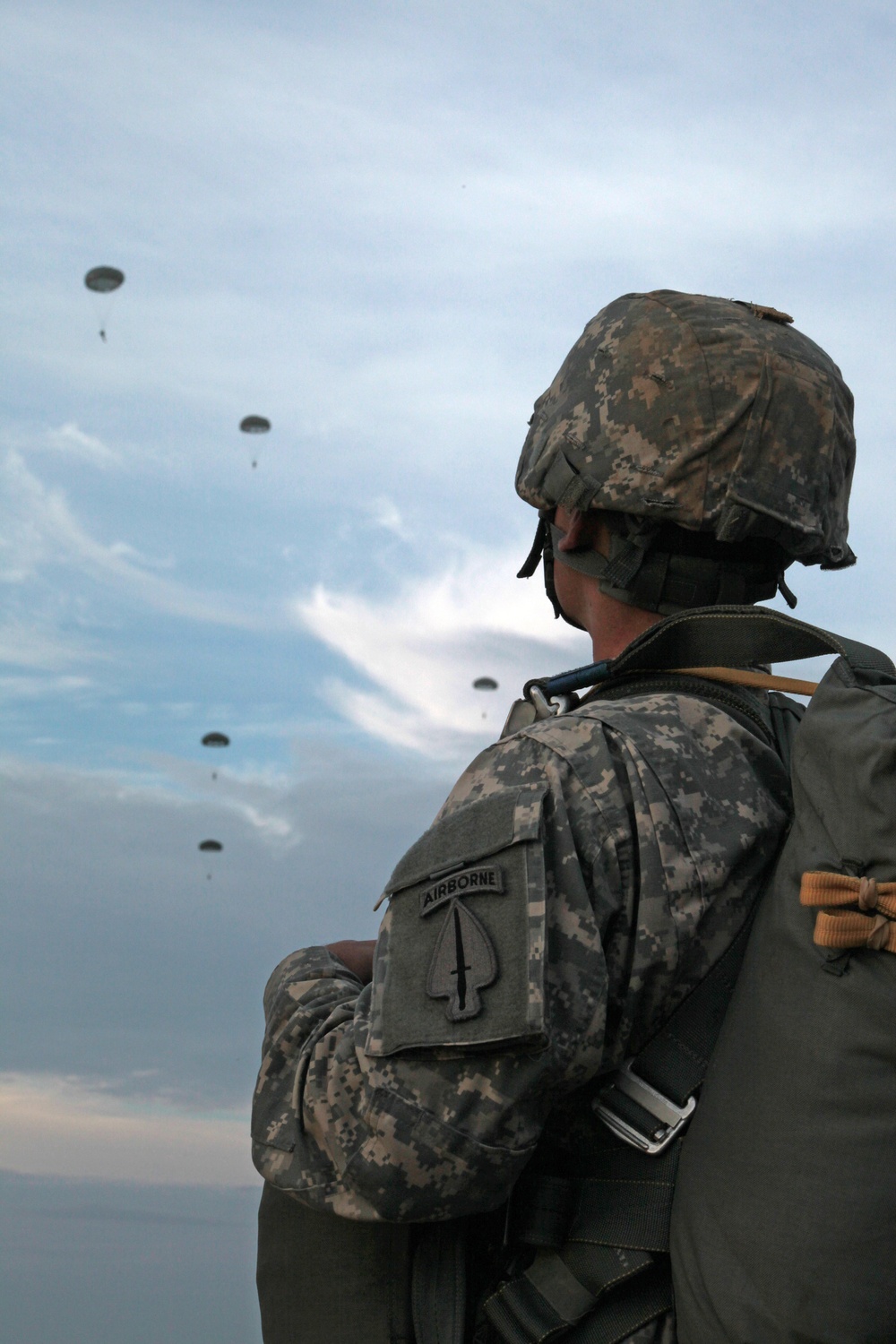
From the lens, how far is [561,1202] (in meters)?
3.71

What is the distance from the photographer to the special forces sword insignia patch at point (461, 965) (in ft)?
10.9

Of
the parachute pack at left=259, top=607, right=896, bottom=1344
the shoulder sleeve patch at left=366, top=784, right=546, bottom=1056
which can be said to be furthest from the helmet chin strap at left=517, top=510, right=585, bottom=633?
the shoulder sleeve patch at left=366, top=784, right=546, bottom=1056

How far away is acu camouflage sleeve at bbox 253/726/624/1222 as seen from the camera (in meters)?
3.29

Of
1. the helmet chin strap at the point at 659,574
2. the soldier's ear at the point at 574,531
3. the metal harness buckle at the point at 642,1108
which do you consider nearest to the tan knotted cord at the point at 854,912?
the metal harness buckle at the point at 642,1108

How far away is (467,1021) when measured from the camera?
3.30 m

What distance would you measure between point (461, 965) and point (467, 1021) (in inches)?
5.9

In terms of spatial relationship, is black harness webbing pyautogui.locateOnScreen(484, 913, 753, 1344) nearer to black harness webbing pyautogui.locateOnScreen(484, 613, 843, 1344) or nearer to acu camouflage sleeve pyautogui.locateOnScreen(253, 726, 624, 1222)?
black harness webbing pyautogui.locateOnScreen(484, 613, 843, 1344)

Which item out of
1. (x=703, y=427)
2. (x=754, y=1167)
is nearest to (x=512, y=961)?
(x=754, y=1167)

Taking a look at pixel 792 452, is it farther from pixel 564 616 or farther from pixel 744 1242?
pixel 744 1242

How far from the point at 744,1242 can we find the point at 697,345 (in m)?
2.95

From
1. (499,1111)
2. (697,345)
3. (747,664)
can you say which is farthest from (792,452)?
(499,1111)

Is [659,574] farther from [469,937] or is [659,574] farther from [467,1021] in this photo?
[467,1021]

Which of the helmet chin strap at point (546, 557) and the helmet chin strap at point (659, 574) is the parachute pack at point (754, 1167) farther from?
the helmet chin strap at point (546, 557)

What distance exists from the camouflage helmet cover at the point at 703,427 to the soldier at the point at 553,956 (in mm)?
13
